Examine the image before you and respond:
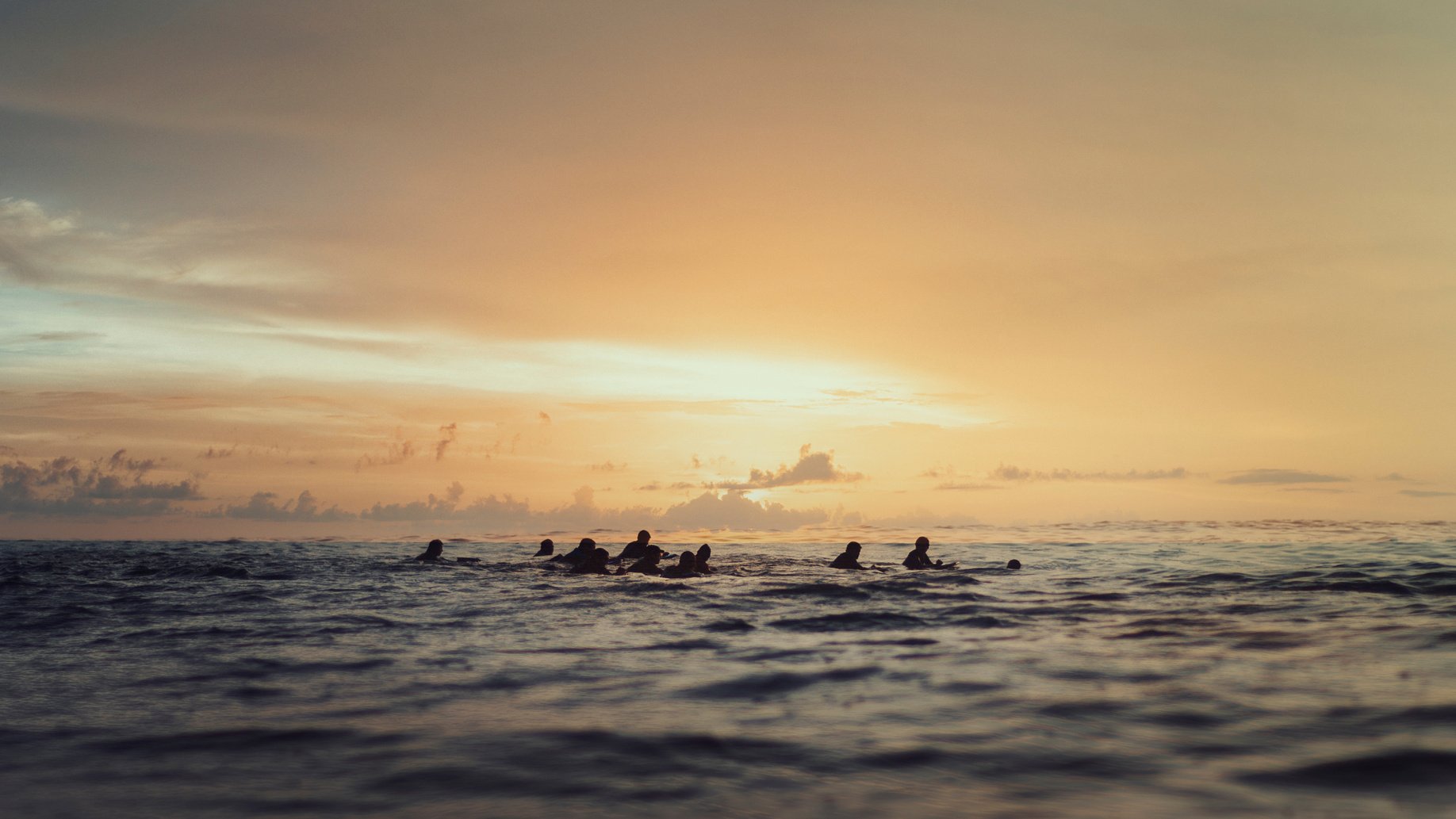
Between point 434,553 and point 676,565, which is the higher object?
point 676,565

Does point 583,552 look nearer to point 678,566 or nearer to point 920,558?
point 678,566

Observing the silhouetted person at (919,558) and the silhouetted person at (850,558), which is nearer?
the silhouetted person at (919,558)

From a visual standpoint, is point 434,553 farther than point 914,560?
Yes

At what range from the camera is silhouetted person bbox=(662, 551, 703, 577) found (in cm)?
3456

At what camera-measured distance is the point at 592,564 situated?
36.3m

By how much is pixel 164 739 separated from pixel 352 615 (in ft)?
41.5

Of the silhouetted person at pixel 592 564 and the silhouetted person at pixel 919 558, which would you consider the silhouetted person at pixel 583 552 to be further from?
the silhouetted person at pixel 919 558

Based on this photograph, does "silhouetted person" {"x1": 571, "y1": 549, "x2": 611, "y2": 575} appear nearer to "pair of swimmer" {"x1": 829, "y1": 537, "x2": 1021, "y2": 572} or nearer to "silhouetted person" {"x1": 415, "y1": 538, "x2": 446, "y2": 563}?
"pair of swimmer" {"x1": 829, "y1": 537, "x2": 1021, "y2": 572}

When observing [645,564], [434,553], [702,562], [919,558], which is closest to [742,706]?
[645,564]

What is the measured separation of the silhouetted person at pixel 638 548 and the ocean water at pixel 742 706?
1455 cm

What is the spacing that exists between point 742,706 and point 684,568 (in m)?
24.0

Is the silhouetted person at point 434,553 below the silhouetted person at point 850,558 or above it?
below

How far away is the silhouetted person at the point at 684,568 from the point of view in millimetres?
34562

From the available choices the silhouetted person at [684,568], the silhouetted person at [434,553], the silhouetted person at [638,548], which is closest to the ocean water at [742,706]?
the silhouetted person at [684,568]
